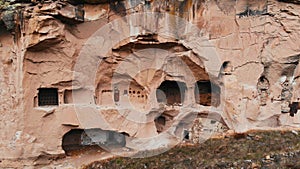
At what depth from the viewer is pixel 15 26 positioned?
8.37m

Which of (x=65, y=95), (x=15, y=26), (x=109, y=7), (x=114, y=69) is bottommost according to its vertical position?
(x=65, y=95)

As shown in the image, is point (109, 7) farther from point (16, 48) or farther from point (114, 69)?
point (16, 48)

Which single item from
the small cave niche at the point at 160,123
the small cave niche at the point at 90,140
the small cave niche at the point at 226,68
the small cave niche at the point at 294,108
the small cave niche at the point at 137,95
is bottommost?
the small cave niche at the point at 90,140

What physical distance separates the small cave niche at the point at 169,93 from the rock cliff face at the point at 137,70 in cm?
46

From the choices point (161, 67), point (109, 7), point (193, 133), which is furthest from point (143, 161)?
point (109, 7)

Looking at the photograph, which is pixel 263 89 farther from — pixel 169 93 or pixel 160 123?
pixel 160 123

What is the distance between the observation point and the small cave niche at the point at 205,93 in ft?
33.4

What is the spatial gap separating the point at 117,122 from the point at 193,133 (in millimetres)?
2540

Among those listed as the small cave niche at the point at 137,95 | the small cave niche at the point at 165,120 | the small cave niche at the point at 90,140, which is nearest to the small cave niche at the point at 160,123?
the small cave niche at the point at 165,120

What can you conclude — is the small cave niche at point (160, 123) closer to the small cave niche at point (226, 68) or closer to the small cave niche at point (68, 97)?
the small cave niche at point (226, 68)

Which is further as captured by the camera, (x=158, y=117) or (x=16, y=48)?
(x=158, y=117)

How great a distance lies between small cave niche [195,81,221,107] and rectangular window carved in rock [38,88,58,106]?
4.60m

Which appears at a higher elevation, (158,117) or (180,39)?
(180,39)

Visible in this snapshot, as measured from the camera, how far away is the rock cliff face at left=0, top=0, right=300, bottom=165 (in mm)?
8641
